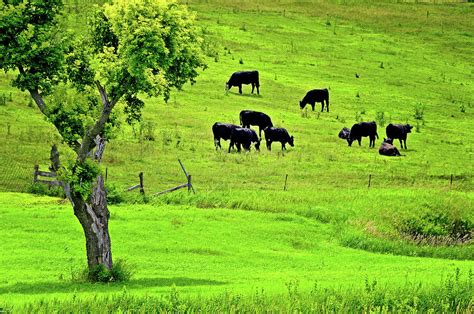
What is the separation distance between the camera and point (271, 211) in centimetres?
4012

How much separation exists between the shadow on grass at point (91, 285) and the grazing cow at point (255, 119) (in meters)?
34.3

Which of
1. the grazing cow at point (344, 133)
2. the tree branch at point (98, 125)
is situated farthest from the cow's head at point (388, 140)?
the tree branch at point (98, 125)

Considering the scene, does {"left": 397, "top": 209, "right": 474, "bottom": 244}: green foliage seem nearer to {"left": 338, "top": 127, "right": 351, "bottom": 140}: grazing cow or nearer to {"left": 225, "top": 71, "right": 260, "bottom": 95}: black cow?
{"left": 338, "top": 127, "right": 351, "bottom": 140}: grazing cow

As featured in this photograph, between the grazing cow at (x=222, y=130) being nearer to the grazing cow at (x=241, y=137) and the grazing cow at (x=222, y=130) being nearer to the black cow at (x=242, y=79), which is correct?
the grazing cow at (x=241, y=137)

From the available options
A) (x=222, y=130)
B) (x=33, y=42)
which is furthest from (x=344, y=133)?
(x=33, y=42)

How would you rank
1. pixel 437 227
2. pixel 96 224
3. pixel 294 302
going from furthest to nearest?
pixel 437 227, pixel 96 224, pixel 294 302

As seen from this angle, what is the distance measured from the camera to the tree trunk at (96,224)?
25.7 metres

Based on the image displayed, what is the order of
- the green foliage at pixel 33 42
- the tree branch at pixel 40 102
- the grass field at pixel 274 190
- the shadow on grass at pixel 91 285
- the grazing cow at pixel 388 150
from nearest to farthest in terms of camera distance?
the shadow on grass at pixel 91 285, the green foliage at pixel 33 42, the tree branch at pixel 40 102, the grass field at pixel 274 190, the grazing cow at pixel 388 150

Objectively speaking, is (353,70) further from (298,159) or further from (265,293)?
(265,293)

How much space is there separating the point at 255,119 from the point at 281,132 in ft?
17.7

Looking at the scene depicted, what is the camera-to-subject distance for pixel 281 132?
5512 cm

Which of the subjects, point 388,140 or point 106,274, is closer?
point 106,274

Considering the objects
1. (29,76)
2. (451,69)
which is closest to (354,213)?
(29,76)

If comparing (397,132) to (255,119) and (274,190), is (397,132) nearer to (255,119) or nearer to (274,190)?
(255,119)
